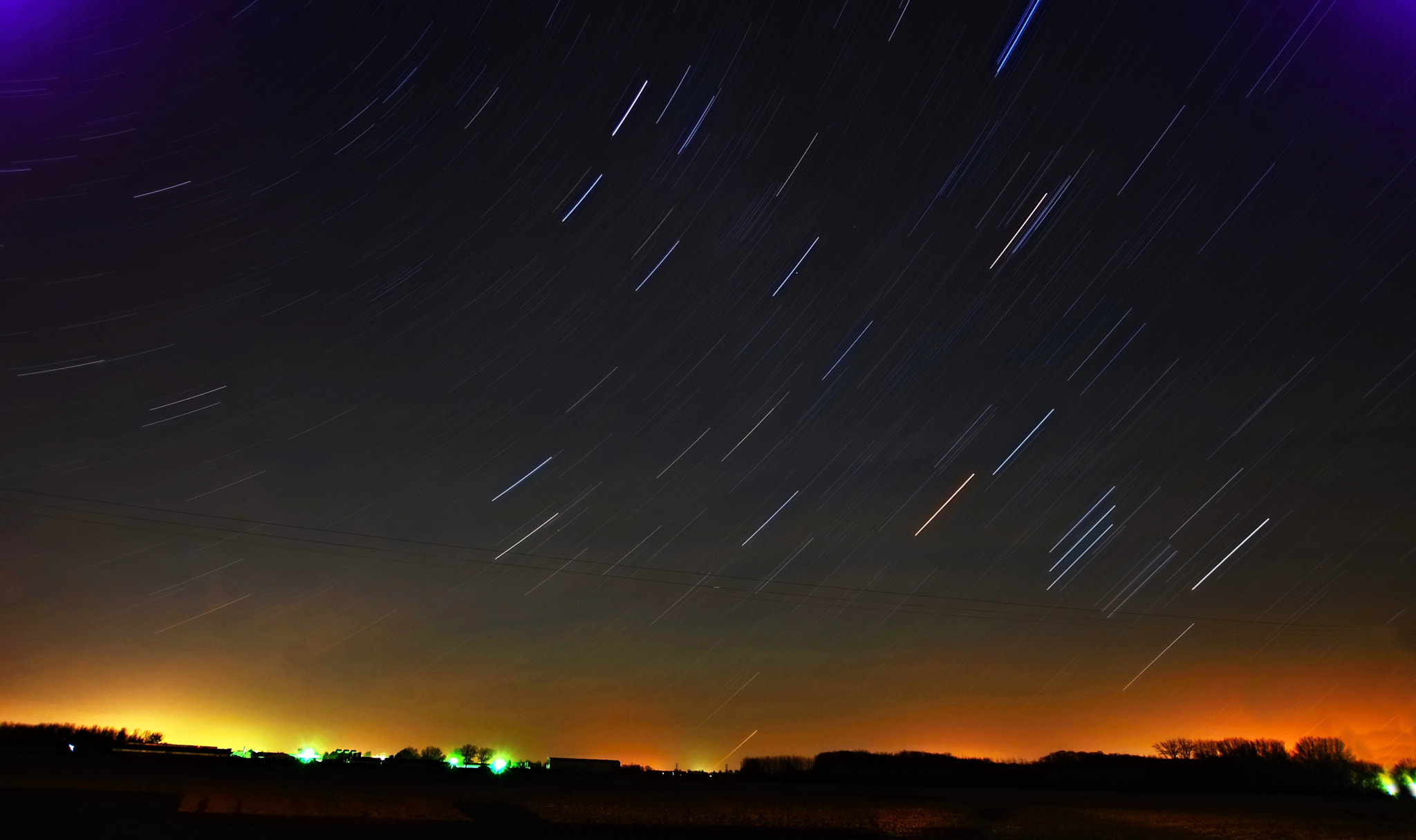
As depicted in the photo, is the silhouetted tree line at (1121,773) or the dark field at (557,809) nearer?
the dark field at (557,809)

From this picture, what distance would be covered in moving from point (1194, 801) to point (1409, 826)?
23.0 feet

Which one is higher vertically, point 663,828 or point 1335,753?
point 1335,753

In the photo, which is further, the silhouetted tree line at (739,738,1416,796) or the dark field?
the silhouetted tree line at (739,738,1416,796)

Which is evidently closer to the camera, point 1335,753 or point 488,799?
point 488,799

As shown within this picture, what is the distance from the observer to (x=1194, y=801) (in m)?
25.1

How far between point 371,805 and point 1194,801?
23.5m

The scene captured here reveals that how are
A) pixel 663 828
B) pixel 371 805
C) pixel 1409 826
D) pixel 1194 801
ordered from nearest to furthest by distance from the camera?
1. pixel 663 828
2. pixel 371 805
3. pixel 1409 826
4. pixel 1194 801

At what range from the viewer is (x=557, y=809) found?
1560cm

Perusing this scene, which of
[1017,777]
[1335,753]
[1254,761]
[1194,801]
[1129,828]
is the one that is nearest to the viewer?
[1129,828]

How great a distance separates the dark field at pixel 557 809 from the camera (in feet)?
40.8

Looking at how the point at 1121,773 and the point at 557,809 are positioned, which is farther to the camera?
the point at 1121,773

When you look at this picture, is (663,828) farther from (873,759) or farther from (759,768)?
(873,759)

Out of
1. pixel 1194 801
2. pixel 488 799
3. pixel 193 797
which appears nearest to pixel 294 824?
pixel 193 797

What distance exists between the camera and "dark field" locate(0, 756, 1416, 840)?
12438mm
